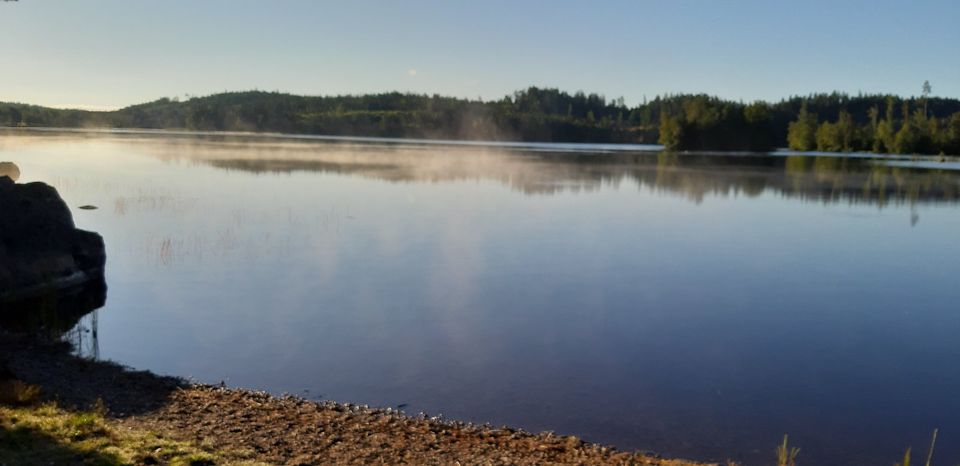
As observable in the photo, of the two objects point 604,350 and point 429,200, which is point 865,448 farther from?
point 429,200

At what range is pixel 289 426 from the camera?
9.72 m

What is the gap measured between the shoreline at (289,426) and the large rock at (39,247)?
7091 mm

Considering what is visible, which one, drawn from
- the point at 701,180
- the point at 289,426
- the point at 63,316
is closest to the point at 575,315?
the point at 289,426

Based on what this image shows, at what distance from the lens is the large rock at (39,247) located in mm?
18312

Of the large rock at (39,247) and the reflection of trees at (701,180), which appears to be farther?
the reflection of trees at (701,180)

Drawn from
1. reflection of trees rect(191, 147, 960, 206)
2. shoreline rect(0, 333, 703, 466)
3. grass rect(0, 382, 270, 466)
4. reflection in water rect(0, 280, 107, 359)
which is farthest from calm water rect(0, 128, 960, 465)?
reflection of trees rect(191, 147, 960, 206)

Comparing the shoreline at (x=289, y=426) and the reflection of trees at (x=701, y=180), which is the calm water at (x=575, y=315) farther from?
the reflection of trees at (x=701, y=180)

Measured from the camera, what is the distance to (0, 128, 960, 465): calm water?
38.0 feet

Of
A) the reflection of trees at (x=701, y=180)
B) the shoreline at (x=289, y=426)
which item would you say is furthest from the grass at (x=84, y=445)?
the reflection of trees at (x=701, y=180)

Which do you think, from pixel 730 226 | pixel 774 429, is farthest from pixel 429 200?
pixel 774 429

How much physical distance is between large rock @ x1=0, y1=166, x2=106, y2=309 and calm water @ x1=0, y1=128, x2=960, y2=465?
1.28m

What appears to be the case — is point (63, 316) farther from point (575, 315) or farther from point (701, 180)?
point (701, 180)

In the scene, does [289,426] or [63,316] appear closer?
[289,426]

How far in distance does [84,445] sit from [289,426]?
2.60 meters
